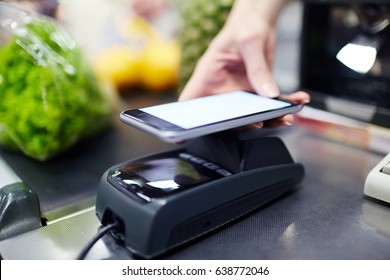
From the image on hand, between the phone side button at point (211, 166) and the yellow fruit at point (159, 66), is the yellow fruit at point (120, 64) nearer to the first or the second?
the yellow fruit at point (159, 66)

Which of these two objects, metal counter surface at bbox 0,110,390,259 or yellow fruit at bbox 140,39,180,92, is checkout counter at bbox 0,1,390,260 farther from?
yellow fruit at bbox 140,39,180,92

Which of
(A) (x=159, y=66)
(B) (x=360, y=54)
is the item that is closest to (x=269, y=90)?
(B) (x=360, y=54)

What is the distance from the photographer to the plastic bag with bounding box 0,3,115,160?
54cm

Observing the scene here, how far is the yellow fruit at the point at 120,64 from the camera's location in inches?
33.6

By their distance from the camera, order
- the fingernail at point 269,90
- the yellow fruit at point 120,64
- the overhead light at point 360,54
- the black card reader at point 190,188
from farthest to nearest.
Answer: the yellow fruit at point 120,64 → the overhead light at point 360,54 → the fingernail at point 269,90 → the black card reader at point 190,188

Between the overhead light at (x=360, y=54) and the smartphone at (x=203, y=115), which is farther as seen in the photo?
the overhead light at (x=360, y=54)

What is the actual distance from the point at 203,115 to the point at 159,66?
498 millimetres

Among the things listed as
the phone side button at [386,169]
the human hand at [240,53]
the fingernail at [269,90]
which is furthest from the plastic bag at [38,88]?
the phone side button at [386,169]

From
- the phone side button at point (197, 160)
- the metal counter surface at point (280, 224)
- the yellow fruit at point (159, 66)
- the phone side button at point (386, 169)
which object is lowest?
the metal counter surface at point (280, 224)

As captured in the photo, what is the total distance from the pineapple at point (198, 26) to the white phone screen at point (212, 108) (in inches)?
10.7

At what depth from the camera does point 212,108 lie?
0.44 m

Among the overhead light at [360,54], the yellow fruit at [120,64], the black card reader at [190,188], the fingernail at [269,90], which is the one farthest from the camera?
the yellow fruit at [120,64]

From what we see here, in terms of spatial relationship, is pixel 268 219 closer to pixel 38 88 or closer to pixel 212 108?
pixel 212 108
